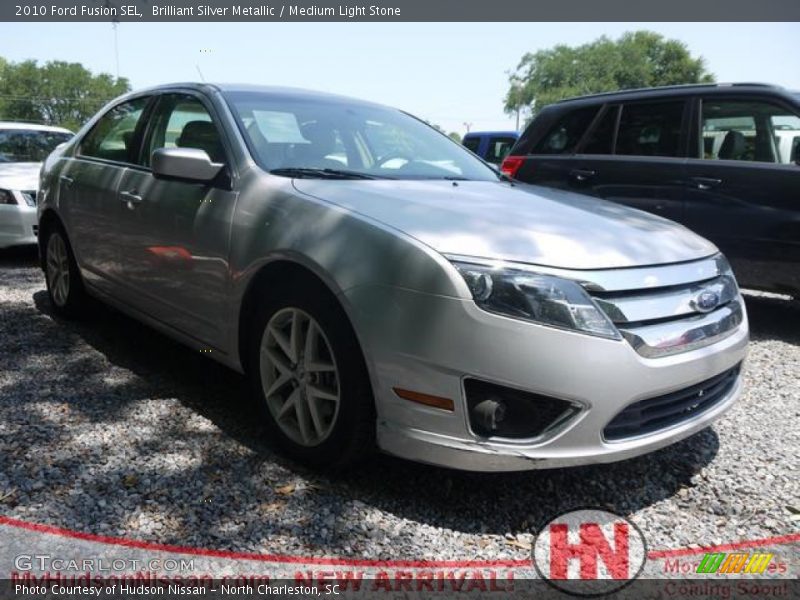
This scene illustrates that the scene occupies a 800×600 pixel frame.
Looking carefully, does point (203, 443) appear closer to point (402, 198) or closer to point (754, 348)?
point (402, 198)

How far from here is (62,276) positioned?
15.5ft

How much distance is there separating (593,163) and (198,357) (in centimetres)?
348

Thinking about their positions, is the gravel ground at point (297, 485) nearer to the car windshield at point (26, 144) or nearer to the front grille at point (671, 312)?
the front grille at point (671, 312)

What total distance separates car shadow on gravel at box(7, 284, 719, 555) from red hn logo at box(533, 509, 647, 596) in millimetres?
70

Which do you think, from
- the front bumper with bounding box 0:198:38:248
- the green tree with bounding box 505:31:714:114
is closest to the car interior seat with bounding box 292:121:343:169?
the front bumper with bounding box 0:198:38:248

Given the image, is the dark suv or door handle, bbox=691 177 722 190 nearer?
the dark suv

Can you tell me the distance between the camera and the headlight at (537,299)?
2.17 metres

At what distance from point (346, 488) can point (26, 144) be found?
6.99 meters

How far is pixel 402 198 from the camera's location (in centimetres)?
268

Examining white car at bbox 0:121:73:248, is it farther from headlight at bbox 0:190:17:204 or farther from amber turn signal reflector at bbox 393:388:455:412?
amber turn signal reflector at bbox 393:388:455:412

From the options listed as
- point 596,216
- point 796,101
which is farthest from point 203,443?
point 796,101

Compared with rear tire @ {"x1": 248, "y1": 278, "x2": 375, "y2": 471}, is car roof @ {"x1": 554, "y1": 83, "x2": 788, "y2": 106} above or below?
above

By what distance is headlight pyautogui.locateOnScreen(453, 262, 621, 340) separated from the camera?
217 cm

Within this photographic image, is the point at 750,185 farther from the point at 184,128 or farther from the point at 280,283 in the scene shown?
the point at 184,128
